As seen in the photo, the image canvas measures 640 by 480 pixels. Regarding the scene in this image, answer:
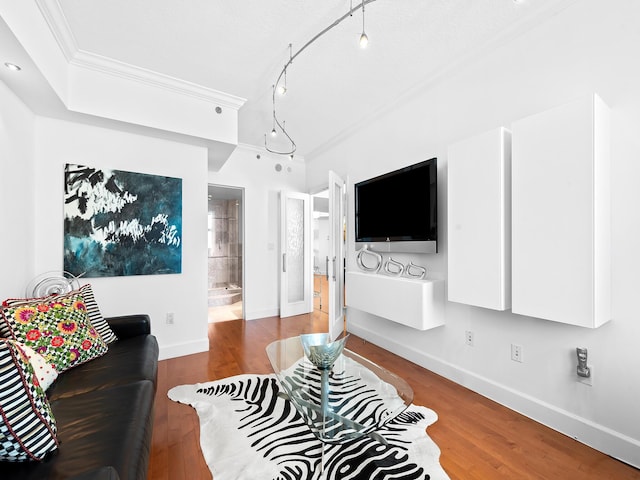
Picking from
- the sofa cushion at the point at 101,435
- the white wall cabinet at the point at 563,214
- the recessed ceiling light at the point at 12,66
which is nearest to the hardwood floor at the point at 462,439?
the sofa cushion at the point at 101,435

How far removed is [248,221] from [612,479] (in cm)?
437

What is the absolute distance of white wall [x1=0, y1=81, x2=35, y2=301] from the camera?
2.06 metres

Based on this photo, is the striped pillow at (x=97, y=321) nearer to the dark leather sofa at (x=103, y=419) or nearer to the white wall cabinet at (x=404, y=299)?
the dark leather sofa at (x=103, y=419)

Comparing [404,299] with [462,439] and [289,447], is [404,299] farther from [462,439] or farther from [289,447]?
[289,447]

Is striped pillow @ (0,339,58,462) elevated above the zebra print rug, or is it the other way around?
striped pillow @ (0,339,58,462)

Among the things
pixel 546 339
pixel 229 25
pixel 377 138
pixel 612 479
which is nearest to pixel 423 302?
pixel 546 339

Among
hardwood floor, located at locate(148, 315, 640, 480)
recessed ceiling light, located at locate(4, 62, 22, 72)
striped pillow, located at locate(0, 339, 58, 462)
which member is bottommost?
hardwood floor, located at locate(148, 315, 640, 480)

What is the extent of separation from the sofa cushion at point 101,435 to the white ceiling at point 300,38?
233cm

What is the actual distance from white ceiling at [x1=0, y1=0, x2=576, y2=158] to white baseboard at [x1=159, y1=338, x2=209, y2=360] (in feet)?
8.13

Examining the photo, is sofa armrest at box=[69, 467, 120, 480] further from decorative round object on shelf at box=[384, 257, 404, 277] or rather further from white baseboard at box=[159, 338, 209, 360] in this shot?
decorative round object on shelf at box=[384, 257, 404, 277]

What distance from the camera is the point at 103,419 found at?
4.10ft

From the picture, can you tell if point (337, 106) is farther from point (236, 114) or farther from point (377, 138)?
point (236, 114)

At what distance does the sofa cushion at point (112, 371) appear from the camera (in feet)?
5.06

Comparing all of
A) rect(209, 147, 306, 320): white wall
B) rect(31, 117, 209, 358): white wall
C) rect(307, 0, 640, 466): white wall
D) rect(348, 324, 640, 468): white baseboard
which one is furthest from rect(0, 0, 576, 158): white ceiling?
rect(348, 324, 640, 468): white baseboard
